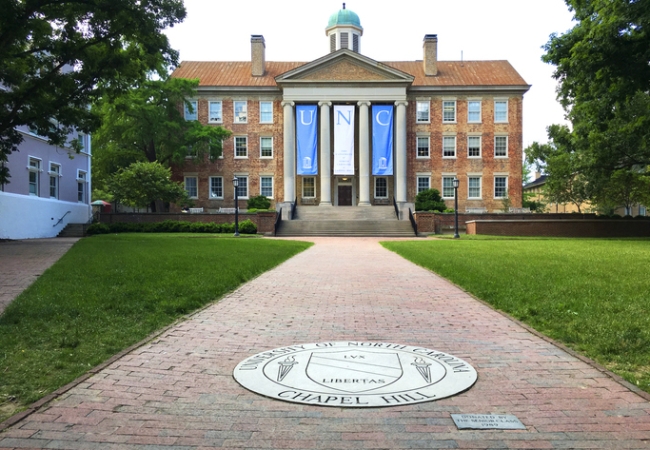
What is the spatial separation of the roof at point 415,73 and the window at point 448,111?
165 centimetres

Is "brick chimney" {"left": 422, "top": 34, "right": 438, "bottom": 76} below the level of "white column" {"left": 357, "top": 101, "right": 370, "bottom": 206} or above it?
above

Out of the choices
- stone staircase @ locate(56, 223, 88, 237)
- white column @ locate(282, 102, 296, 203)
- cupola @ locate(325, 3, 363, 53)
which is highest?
cupola @ locate(325, 3, 363, 53)

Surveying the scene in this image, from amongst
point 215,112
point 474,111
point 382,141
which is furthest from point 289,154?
point 474,111

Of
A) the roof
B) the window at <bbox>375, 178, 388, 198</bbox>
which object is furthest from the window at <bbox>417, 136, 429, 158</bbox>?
the roof

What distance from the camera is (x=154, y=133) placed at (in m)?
43.8

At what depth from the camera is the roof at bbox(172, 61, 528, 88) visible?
5072 cm

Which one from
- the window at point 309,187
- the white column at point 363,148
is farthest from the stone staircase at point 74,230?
the white column at point 363,148

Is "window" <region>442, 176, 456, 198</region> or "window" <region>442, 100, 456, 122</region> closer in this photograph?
"window" <region>442, 176, 456, 198</region>

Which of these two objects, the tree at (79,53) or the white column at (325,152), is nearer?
the tree at (79,53)

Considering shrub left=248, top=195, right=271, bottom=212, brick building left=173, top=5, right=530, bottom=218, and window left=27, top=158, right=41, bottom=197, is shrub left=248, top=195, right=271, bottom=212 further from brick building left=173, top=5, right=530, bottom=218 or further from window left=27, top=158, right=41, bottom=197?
window left=27, top=158, right=41, bottom=197

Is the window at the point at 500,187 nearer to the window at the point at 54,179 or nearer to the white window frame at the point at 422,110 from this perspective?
the white window frame at the point at 422,110

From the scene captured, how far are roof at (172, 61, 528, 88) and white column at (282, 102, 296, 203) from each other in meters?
3.82

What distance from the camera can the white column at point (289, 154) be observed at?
48.5 meters

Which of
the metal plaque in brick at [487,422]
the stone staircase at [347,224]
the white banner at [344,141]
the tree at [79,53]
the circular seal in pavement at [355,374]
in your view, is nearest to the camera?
the metal plaque in brick at [487,422]
